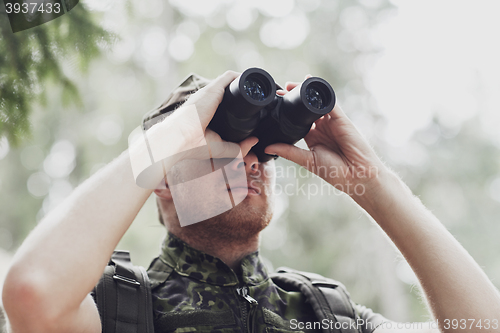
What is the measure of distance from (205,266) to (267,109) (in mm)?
705

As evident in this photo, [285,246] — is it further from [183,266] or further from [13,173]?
[183,266]

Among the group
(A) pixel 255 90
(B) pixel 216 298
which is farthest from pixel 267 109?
(B) pixel 216 298

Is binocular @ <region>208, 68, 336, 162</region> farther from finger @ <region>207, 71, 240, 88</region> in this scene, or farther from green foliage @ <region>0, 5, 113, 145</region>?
green foliage @ <region>0, 5, 113, 145</region>

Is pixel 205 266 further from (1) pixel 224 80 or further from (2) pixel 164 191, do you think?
(1) pixel 224 80

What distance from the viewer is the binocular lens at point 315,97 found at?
56.6 inches

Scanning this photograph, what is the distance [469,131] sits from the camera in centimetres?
856

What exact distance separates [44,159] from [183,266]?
25.6 feet

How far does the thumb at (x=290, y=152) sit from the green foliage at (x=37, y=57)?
1.00 m

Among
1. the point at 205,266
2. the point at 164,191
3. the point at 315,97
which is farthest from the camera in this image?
the point at 164,191

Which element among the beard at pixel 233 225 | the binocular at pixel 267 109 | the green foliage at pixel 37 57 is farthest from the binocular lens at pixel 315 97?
the green foliage at pixel 37 57

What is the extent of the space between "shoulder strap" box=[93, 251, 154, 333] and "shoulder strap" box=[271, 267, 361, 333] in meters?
0.67

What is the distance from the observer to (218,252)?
1670mm

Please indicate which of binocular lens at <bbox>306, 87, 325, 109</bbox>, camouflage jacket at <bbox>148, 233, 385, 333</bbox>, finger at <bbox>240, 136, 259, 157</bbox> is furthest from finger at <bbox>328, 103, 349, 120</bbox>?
camouflage jacket at <bbox>148, 233, 385, 333</bbox>

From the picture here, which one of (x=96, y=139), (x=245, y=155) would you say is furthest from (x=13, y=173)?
(x=245, y=155)
